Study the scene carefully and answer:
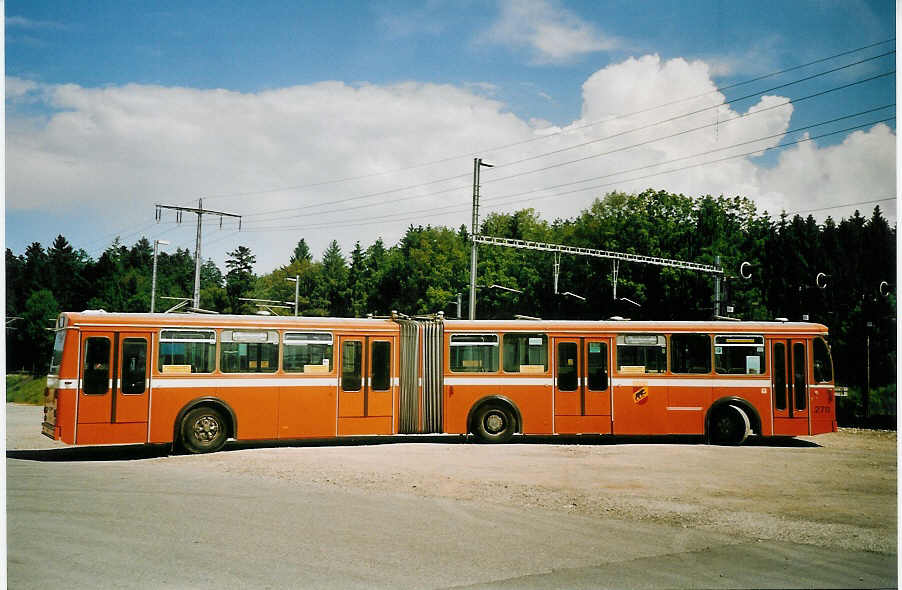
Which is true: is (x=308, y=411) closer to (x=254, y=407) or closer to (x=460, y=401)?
(x=254, y=407)

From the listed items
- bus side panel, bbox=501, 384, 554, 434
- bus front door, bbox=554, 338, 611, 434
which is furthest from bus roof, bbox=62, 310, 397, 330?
bus front door, bbox=554, 338, 611, 434

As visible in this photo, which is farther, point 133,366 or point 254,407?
point 254,407

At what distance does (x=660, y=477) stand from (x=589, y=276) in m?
33.6

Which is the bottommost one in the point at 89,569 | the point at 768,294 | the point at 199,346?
the point at 89,569

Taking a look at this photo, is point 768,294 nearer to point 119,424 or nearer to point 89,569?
point 119,424

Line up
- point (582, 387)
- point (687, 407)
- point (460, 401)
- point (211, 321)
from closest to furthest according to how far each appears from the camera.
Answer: point (211, 321) → point (687, 407) → point (582, 387) → point (460, 401)

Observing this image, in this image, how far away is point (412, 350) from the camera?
50.1ft

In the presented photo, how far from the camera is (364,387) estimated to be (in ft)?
48.5

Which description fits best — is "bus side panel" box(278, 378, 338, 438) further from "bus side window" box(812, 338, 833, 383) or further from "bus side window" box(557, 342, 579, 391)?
"bus side window" box(812, 338, 833, 383)

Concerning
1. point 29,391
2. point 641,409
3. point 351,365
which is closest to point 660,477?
point 641,409

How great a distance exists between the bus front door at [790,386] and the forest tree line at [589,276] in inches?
35.5

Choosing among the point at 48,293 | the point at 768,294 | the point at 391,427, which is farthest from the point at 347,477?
the point at 768,294

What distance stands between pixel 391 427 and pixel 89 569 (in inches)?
348

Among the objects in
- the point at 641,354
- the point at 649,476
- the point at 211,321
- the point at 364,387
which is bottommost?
the point at 649,476
